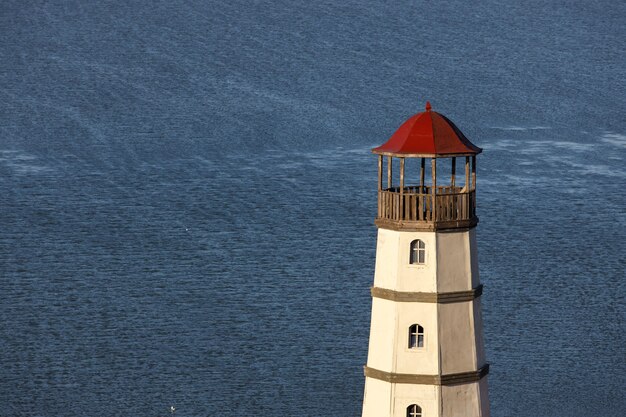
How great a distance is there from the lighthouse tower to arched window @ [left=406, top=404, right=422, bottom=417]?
3cm

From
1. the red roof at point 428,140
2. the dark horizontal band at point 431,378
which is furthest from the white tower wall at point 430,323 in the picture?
the red roof at point 428,140

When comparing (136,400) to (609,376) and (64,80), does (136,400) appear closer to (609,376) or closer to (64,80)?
(609,376)

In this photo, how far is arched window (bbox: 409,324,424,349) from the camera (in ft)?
193

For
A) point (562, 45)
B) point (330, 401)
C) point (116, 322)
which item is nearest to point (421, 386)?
point (330, 401)

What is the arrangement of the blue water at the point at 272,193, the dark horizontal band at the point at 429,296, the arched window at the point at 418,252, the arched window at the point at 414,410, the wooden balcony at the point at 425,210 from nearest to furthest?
1. the dark horizontal band at the point at 429,296
2. the wooden balcony at the point at 425,210
3. the arched window at the point at 418,252
4. the arched window at the point at 414,410
5. the blue water at the point at 272,193

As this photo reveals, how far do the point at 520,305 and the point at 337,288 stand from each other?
36.6ft

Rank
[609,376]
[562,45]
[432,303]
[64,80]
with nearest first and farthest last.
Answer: [432,303] < [609,376] < [64,80] < [562,45]

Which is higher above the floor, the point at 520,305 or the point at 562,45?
the point at 562,45

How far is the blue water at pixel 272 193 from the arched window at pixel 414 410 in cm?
3223

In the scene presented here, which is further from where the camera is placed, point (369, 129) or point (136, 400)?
point (369, 129)

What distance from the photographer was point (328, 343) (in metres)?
105

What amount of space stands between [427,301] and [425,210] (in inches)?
109

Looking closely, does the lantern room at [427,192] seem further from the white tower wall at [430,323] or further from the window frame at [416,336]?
the window frame at [416,336]

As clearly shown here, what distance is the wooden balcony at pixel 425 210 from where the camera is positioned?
2297 inches
